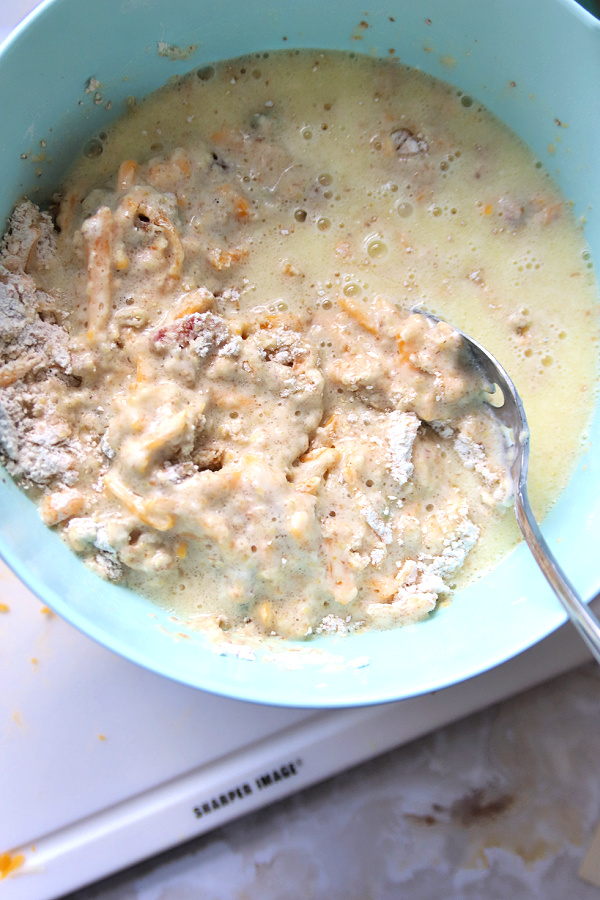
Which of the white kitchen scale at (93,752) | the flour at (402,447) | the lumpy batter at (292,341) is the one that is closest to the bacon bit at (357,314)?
the lumpy batter at (292,341)

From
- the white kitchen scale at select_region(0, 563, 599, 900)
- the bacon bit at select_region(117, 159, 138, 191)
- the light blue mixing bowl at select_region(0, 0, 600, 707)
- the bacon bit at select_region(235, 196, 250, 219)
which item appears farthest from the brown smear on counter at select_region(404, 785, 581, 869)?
the bacon bit at select_region(117, 159, 138, 191)

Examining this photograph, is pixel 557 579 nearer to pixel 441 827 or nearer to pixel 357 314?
pixel 357 314

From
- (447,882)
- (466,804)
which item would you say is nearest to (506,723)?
(466,804)

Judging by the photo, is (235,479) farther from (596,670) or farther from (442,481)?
(596,670)

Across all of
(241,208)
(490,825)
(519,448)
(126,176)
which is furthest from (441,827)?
(126,176)

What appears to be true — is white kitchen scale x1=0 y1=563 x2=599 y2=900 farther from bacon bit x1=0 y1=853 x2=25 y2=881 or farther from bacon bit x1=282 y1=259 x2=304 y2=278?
bacon bit x1=282 y1=259 x2=304 y2=278
